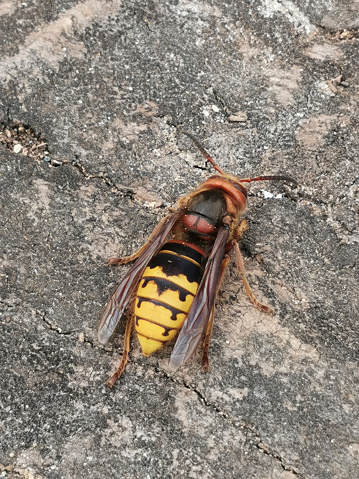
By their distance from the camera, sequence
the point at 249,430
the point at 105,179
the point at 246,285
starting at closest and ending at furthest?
the point at 249,430, the point at 246,285, the point at 105,179

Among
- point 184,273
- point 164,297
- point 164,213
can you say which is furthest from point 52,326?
point 164,213

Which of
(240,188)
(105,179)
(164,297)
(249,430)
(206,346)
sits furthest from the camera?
(105,179)

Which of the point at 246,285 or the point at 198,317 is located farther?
the point at 246,285

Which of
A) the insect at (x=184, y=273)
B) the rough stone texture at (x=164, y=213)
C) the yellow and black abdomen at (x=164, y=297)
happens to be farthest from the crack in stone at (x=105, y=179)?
the yellow and black abdomen at (x=164, y=297)

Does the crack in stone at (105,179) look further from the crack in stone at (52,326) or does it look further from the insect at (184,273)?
the crack in stone at (52,326)

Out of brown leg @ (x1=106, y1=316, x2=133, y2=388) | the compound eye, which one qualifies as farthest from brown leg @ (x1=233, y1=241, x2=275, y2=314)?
brown leg @ (x1=106, y1=316, x2=133, y2=388)

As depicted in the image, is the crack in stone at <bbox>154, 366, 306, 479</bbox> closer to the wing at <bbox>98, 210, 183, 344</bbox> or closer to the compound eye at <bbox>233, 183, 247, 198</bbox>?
the wing at <bbox>98, 210, 183, 344</bbox>

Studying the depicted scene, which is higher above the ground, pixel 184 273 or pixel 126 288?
pixel 184 273


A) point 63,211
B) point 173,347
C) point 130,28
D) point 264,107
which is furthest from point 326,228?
point 130,28

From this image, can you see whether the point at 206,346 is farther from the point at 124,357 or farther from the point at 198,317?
the point at 124,357
